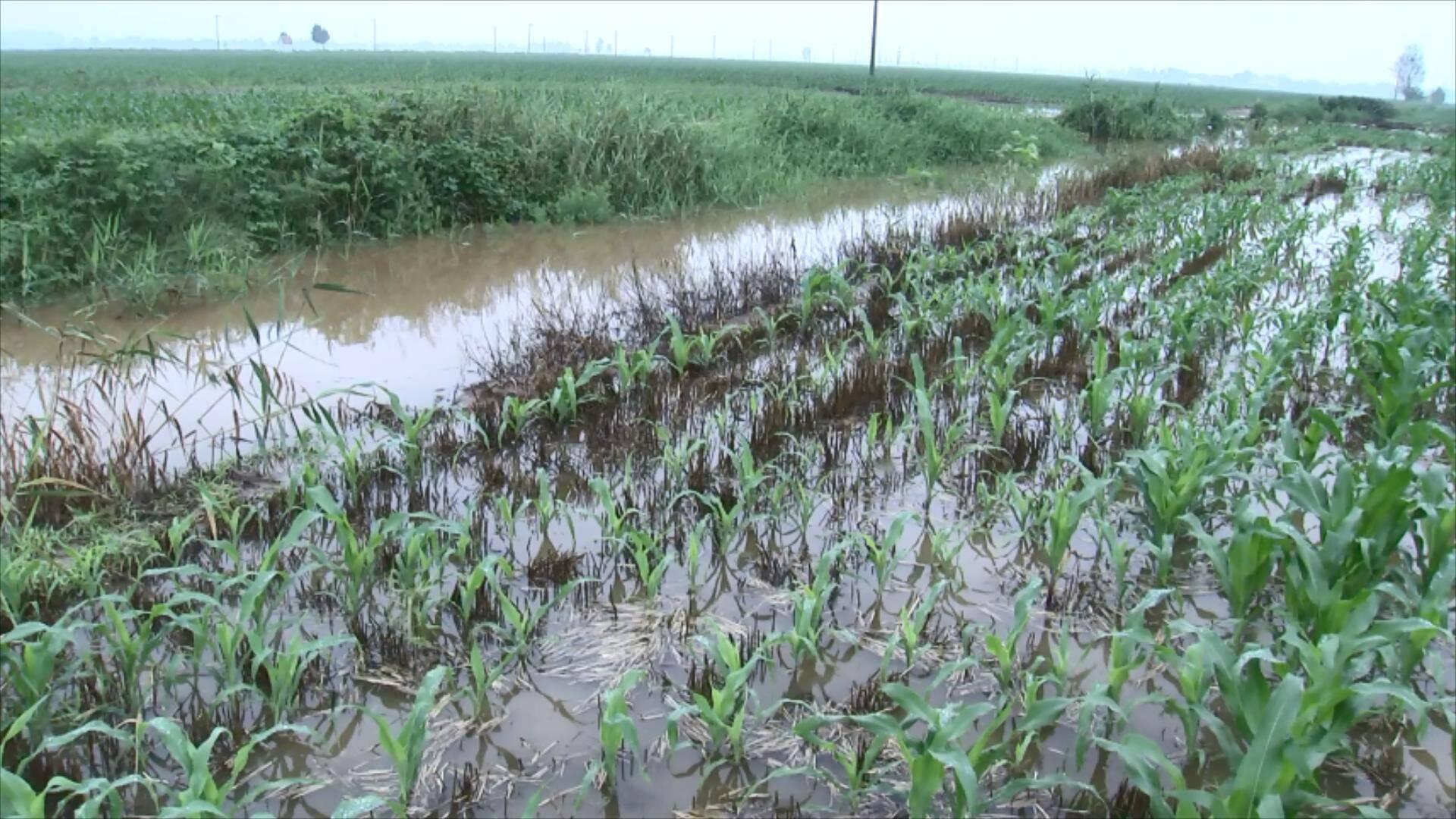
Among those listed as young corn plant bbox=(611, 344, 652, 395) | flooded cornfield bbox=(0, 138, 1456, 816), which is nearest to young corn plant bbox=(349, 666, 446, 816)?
flooded cornfield bbox=(0, 138, 1456, 816)

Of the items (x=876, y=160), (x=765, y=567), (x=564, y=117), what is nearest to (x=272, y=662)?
(x=765, y=567)

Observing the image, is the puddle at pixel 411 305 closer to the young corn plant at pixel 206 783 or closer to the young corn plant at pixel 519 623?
the young corn plant at pixel 519 623

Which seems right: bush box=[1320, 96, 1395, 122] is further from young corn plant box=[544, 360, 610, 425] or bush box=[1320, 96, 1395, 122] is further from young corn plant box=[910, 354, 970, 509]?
young corn plant box=[544, 360, 610, 425]

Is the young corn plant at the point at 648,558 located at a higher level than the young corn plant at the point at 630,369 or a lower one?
lower

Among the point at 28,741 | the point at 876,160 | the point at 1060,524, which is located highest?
the point at 876,160

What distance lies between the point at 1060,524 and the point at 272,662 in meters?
2.58

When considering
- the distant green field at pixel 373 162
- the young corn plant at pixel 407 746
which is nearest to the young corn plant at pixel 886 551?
the young corn plant at pixel 407 746

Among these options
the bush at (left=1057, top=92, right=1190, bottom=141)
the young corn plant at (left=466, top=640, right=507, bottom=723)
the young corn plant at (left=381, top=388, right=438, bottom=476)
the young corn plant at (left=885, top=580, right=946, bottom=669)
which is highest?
the bush at (left=1057, top=92, right=1190, bottom=141)

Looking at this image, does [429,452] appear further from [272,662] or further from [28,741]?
[28,741]

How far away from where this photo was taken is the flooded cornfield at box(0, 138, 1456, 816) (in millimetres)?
2617

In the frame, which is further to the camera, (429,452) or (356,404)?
(356,404)

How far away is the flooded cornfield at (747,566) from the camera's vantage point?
262 cm

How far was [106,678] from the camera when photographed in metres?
2.91

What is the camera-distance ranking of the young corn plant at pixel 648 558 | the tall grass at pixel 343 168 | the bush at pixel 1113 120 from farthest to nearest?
the bush at pixel 1113 120
the tall grass at pixel 343 168
the young corn plant at pixel 648 558
